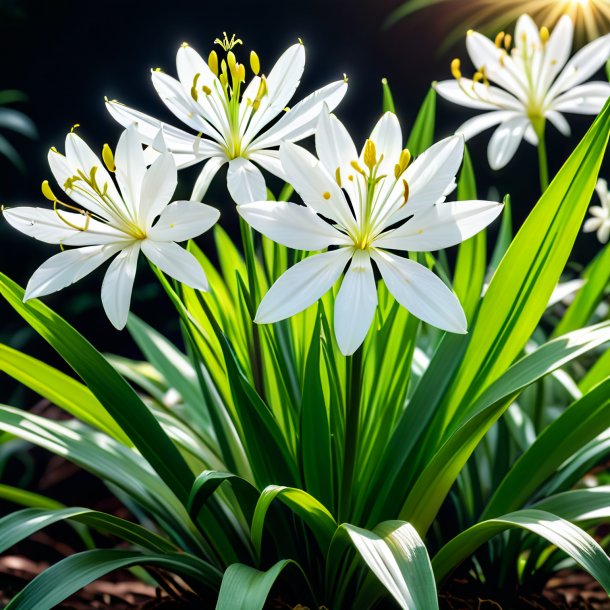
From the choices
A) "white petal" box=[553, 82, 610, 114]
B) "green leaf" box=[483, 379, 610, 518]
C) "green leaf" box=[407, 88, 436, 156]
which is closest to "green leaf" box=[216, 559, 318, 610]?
"green leaf" box=[483, 379, 610, 518]

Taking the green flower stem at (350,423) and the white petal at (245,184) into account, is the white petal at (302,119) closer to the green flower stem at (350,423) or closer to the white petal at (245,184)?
the white petal at (245,184)

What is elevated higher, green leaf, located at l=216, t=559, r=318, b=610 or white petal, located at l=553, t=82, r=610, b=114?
white petal, located at l=553, t=82, r=610, b=114

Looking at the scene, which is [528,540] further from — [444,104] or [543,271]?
[444,104]

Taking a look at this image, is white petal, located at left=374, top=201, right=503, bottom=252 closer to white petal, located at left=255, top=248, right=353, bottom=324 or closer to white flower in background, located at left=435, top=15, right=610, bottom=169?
white petal, located at left=255, top=248, right=353, bottom=324

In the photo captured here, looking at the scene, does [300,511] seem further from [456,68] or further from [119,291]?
[456,68]

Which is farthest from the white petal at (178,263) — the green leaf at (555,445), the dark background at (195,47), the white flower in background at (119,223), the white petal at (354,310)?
the dark background at (195,47)
